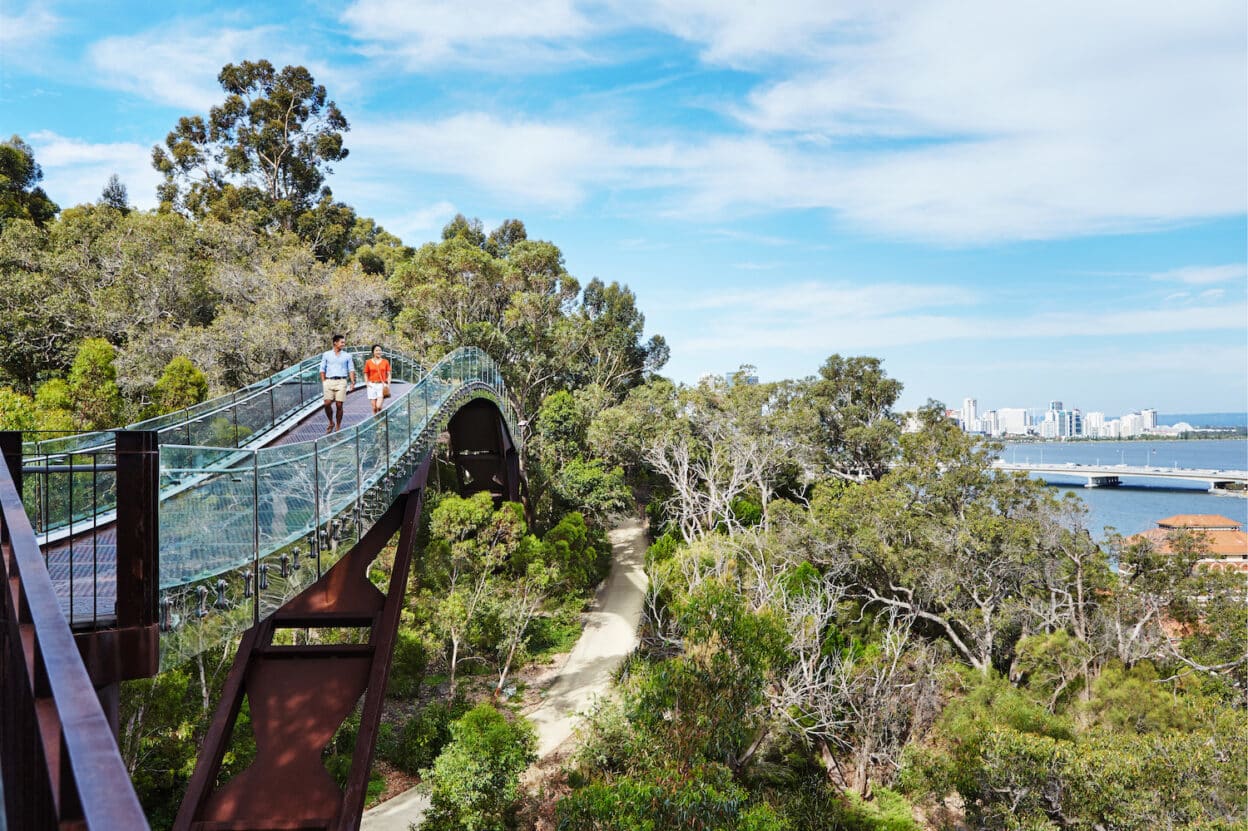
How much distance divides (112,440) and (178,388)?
9.60 m

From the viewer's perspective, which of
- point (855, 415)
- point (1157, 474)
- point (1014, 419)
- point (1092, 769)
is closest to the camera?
point (1092, 769)

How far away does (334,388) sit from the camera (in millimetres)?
10055

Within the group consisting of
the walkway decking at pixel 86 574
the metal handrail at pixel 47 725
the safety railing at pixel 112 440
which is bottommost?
the walkway decking at pixel 86 574

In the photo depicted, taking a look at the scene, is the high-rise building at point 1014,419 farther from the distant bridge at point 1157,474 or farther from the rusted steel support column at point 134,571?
the rusted steel support column at point 134,571

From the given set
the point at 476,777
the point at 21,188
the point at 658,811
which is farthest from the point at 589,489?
the point at 21,188

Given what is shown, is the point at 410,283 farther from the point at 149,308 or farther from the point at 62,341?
the point at 62,341

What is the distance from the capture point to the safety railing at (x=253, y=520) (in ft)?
16.0

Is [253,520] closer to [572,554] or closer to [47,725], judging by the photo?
[47,725]

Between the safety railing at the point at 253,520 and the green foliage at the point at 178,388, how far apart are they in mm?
9605

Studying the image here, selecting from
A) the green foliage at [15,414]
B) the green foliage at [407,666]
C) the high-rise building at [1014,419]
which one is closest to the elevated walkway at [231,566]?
the green foliage at [15,414]

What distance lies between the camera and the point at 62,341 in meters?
19.9

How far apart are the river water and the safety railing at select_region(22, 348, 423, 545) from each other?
17.6 m

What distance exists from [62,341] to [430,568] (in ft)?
41.0

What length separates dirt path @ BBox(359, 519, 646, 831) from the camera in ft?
40.1
